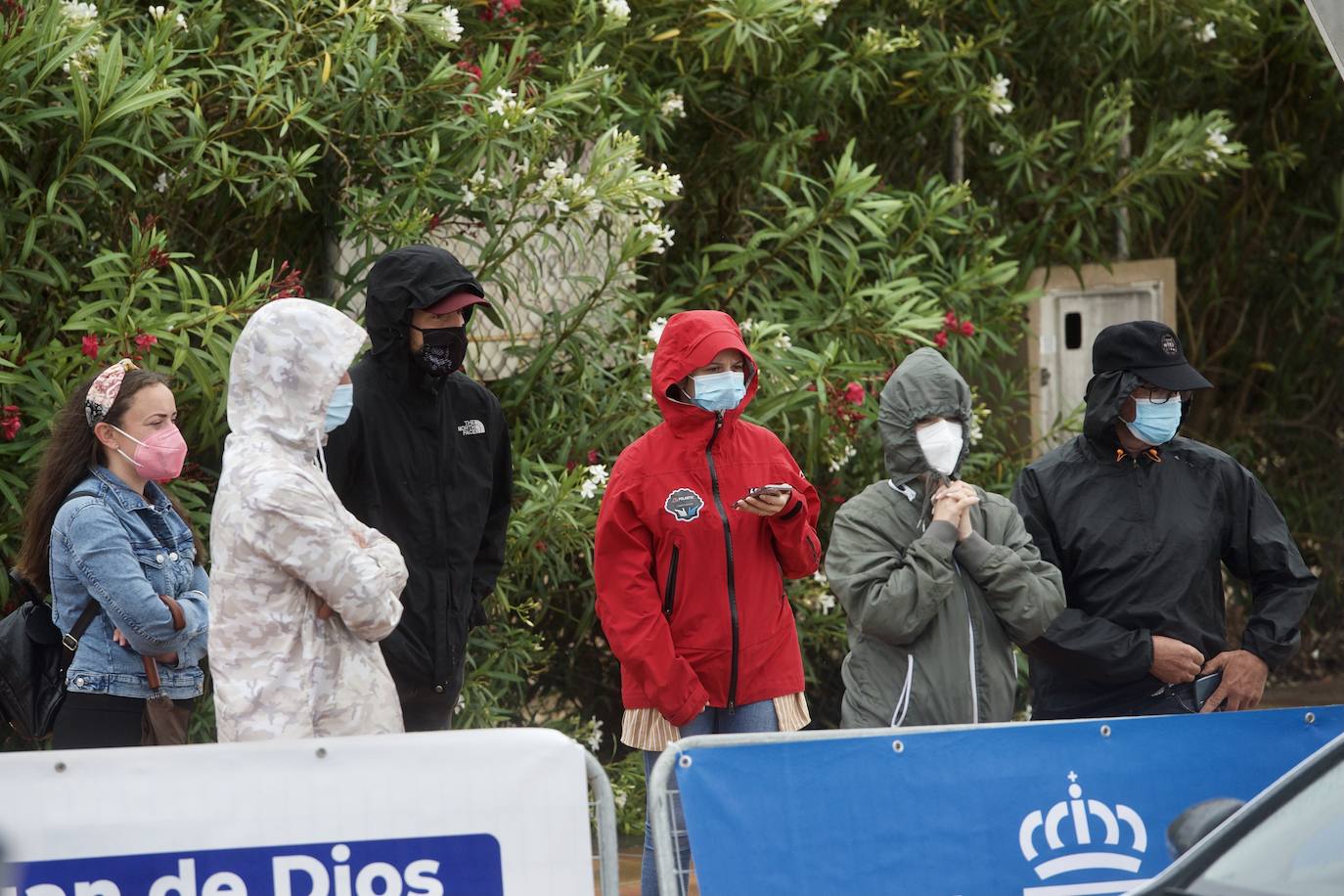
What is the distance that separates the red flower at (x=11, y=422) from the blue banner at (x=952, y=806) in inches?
104

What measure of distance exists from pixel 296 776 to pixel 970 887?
153 centimetres

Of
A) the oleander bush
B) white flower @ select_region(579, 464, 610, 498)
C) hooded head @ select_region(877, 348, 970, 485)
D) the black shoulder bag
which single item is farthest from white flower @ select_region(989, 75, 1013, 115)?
the black shoulder bag

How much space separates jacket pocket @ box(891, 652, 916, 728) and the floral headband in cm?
221

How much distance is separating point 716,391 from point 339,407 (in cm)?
101

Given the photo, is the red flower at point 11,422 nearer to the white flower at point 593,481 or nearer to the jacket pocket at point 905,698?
the white flower at point 593,481

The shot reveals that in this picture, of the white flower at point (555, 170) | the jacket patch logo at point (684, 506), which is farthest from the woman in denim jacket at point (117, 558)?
the white flower at point (555, 170)

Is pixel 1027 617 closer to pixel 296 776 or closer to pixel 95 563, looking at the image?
pixel 296 776

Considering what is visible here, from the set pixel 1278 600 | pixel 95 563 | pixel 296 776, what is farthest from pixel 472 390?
pixel 1278 600

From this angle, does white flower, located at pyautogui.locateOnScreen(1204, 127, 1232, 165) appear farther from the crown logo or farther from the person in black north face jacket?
the crown logo

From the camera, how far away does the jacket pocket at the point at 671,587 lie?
472cm

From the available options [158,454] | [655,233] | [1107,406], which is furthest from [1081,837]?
[655,233]

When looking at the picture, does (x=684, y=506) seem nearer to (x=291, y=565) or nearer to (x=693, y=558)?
(x=693, y=558)

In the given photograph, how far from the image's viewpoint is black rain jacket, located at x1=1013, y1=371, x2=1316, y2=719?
4809mm

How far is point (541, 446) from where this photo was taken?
6.46 meters
